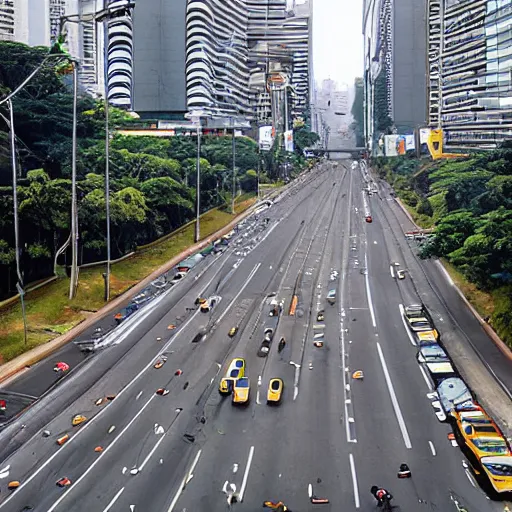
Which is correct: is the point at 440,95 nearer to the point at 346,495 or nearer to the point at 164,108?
the point at 164,108

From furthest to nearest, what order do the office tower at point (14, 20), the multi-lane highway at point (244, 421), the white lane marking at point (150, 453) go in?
the office tower at point (14, 20) → the white lane marking at point (150, 453) → the multi-lane highway at point (244, 421)

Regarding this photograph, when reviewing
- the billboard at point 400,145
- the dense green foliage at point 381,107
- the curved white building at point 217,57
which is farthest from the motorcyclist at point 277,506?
the dense green foliage at point 381,107

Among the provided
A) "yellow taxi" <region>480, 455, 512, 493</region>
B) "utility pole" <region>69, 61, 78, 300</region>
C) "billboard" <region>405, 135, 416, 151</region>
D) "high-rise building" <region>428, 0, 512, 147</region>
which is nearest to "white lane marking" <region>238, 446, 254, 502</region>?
"yellow taxi" <region>480, 455, 512, 493</region>

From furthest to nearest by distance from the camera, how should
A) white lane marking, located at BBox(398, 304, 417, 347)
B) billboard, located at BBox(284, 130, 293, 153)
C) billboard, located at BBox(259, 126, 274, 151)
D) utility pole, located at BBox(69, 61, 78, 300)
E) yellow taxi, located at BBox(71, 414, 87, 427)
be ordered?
billboard, located at BBox(284, 130, 293, 153) → billboard, located at BBox(259, 126, 274, 151) → utility pole, located at BBox(69, 61, 78, 300) → white lane marking, located at BBox(398, 304, 417, 347) → yellow taxi, located at BBox(71, 414, 87, 427)

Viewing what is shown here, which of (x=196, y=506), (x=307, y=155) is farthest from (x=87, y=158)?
(x=307, y=155)

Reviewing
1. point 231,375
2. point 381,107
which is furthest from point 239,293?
point 381,107

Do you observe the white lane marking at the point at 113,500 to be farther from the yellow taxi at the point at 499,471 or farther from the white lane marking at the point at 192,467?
the yellow taxi at the point at 499,471

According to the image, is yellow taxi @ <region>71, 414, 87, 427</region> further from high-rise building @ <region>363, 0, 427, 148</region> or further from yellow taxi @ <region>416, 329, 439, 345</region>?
high-rise building @ <region>363, 0, 427, 148</region>
